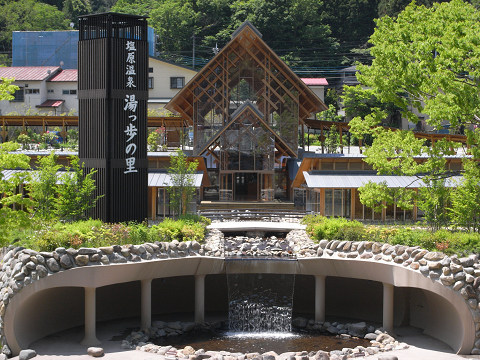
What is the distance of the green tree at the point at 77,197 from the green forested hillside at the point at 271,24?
162ft

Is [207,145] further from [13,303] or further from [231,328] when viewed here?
[13,303]

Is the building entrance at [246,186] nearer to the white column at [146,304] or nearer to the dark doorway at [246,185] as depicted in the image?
the dark doorway at [246,185]

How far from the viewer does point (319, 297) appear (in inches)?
1257

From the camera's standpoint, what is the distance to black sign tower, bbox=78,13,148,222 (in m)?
32.4

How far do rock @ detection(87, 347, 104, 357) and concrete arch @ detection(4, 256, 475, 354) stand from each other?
231 centimetres

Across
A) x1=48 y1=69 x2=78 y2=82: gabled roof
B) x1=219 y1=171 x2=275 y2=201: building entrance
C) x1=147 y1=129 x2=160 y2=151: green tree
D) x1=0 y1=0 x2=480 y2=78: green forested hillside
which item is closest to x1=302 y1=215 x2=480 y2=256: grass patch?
x1=219 y1=171 x2=275 y2=201: building entrance

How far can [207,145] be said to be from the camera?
4691 cm

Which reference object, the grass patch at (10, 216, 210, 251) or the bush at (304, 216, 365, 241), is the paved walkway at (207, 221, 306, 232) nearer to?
the bush at (304, 216, 365, 241)

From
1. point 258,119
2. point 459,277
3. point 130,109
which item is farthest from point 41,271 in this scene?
point 258,119

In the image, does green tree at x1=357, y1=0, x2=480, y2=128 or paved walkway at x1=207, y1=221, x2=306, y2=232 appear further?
paved walkway at x1=207, y1=221, x2=306, y2=232

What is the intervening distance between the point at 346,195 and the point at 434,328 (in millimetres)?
12547

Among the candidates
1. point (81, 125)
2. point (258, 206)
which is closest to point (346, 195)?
point (258, 206)

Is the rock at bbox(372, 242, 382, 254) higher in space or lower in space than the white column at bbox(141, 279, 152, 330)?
higher

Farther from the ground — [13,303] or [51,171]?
[51,171]
